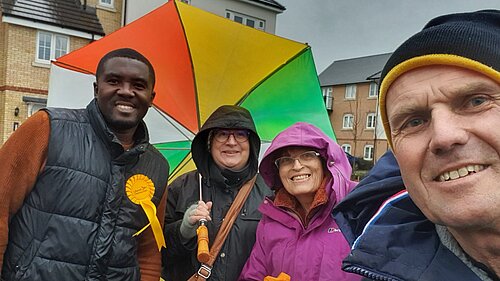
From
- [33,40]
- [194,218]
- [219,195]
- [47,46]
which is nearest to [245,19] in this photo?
[47,46]

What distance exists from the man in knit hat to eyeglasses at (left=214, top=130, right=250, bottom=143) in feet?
5.83

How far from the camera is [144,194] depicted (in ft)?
7.66

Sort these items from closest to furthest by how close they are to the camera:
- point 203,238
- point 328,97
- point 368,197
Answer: point 368,197, point 203,238, point 328,97

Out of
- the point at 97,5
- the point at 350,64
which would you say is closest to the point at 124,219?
the point at 97,5

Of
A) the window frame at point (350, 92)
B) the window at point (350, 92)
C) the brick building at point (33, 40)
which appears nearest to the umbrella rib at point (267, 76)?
the brick building at point (33, 40)

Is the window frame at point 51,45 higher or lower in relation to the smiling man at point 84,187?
higher

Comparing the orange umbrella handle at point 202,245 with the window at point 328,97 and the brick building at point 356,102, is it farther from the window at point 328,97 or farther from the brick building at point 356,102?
the window at point 328,97

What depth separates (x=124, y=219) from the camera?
88.4 inches

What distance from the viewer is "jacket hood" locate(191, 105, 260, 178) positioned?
9.83ft

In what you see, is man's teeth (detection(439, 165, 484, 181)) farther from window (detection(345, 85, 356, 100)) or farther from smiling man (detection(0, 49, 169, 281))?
window (detection(345, 85, 356, 100))

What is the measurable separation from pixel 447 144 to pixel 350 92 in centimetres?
4018

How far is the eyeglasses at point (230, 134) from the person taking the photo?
3.03 meters

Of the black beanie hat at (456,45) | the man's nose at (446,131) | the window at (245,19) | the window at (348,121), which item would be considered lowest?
the man's nose at (446,131)

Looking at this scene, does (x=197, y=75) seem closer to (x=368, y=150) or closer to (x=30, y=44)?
(x=30, y=44)
